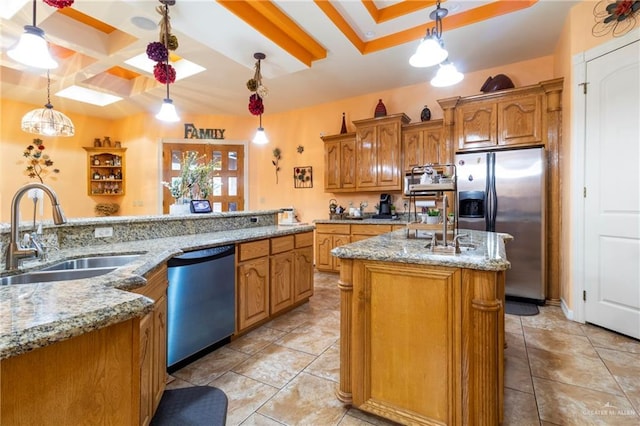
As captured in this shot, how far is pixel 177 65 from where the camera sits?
4176mm

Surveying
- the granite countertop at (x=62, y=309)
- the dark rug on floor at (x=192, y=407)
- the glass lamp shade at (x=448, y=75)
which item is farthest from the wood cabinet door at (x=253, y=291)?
the glass lamp shade at (x=448, y=75)

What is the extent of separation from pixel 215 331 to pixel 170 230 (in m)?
0.93

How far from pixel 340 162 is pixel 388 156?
2.84ft

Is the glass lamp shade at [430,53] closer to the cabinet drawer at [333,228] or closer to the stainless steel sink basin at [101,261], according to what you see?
the stainless steel sink basin at [101,261]

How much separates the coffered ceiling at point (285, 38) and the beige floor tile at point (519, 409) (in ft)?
10.6

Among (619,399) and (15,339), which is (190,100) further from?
(619,399)

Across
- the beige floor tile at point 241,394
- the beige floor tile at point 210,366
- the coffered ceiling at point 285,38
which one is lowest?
the beige floor tile at point 241,394

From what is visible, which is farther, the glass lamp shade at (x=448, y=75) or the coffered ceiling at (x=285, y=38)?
the coffered ceiling at (x=285, y=38)

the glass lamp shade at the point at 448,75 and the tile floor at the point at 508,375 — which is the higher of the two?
the glass lamp shade at the point at 448,75

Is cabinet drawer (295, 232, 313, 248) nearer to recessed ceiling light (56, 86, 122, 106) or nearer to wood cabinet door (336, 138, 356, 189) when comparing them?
wood cabinet door (336, 138, 356, 189)

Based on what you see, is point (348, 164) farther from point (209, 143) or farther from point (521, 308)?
point (521, 308)

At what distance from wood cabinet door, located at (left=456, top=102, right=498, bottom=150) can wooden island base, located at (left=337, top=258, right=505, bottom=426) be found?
8.63 ft

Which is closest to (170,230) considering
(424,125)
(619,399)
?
(619,399)

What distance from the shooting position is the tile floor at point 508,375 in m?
1.58
